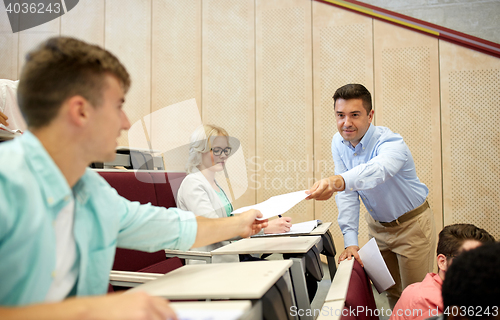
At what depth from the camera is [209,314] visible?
2.00 feet

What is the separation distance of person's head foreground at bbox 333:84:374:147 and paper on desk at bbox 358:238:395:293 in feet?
2.35

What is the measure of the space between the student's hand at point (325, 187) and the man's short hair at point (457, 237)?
501mm

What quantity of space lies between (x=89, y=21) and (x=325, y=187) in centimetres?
432

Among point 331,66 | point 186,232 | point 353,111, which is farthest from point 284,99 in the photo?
point 186,232

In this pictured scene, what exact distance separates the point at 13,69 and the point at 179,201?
411 centimetres

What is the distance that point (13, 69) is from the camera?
15.5 feet

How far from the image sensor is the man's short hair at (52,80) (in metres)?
0.70

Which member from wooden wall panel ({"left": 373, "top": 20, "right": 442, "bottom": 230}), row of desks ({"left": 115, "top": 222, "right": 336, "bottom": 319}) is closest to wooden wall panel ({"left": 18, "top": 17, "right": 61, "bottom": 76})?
wooden wall panel ({"left": 373, "top": 20, "right": 442, "bottom": 230})

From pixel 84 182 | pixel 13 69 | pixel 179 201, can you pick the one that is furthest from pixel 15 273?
pixel 13 69

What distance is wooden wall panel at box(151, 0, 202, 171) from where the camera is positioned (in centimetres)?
432

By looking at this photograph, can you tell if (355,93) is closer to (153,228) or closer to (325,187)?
(325,187)

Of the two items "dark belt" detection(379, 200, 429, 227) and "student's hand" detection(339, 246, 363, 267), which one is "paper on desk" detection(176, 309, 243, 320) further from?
"dark belt" detection(379, 200, 429, 227)

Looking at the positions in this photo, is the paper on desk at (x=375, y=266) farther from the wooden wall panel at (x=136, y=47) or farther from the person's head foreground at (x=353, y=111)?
the wooden wall panel at (x=136, y=47)

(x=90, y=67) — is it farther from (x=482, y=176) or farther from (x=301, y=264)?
(x=482, y=176)
